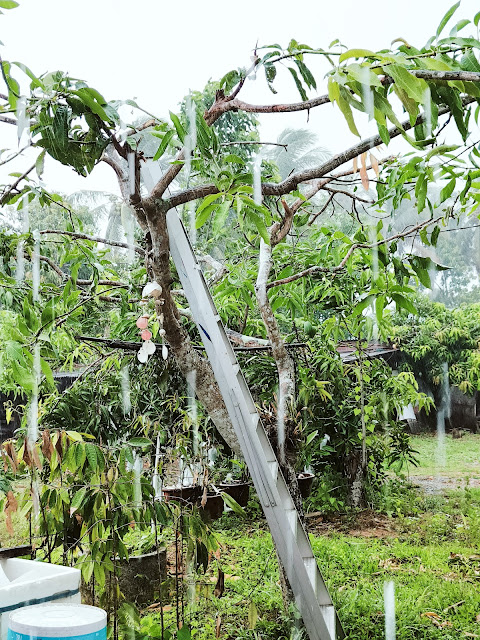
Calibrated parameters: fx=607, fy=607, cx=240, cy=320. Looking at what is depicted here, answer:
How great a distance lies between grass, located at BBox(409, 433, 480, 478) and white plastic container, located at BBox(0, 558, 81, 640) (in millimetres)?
1595

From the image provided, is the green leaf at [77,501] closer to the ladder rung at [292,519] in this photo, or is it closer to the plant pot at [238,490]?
the ladder rung at [292,519]

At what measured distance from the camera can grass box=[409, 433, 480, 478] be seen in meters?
2.11

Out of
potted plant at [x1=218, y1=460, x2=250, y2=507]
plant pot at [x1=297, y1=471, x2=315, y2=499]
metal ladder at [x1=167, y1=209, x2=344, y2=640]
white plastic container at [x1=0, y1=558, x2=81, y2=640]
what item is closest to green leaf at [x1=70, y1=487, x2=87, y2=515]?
white plastic container at [x1=0, y1=558, x2=81, y2=640]

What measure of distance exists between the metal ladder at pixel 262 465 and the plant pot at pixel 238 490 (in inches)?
32.5

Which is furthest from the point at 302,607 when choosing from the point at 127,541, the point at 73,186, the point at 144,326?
the point at 73,186

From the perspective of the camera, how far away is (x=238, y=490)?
6.86ft

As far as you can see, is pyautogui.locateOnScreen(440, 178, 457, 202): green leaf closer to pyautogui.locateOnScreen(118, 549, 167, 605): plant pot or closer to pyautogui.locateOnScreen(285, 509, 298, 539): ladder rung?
pyautogui.locateOnScreen(285, 509, 298, 539): ladder rung

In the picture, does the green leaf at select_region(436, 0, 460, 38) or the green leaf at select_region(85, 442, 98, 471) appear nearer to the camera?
the green leaf at select_region(436, 0, 460, 38)

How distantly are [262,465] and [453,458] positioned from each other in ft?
3.80

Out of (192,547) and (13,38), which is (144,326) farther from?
(13,38)

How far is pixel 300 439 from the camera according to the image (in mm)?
1511

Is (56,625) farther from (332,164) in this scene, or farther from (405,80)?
(332,164)

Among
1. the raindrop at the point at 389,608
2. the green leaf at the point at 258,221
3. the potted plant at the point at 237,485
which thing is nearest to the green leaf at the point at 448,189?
the green leaf at the point at 258,221

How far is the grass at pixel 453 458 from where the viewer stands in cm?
211
